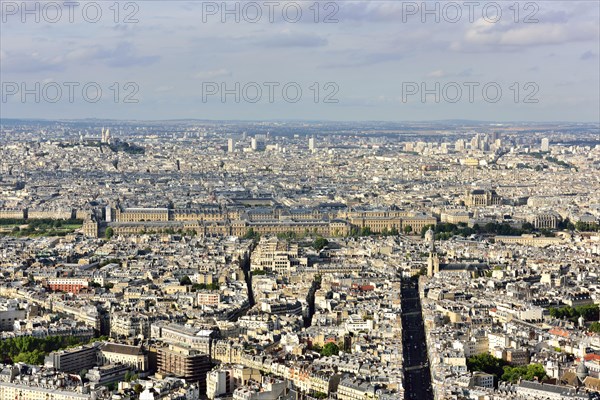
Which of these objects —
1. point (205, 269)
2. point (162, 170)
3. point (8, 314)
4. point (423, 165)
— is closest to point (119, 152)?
point (162, 170)

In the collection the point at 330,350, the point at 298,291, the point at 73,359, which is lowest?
the point at 330,350

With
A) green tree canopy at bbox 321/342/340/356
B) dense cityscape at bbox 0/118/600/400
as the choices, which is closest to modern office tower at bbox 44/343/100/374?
dense cityscape at bbox 0/118/600/400

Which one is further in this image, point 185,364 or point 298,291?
point 298,291

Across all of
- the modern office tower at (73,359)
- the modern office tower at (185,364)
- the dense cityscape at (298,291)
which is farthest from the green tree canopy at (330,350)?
the modern office tower at (73,359)

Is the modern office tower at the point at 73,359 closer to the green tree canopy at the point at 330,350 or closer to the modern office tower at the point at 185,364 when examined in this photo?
the modern office tower at the point at 185,364

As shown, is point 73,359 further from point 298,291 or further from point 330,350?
point 298,291

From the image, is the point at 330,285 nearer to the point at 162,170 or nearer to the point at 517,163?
the point at 162,170

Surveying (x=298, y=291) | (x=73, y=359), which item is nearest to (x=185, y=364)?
(x=73, y=359)

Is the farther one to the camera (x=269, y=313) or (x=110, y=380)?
(x=269, y=313)

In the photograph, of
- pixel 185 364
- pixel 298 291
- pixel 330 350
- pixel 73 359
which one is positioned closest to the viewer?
pixel 185 364
